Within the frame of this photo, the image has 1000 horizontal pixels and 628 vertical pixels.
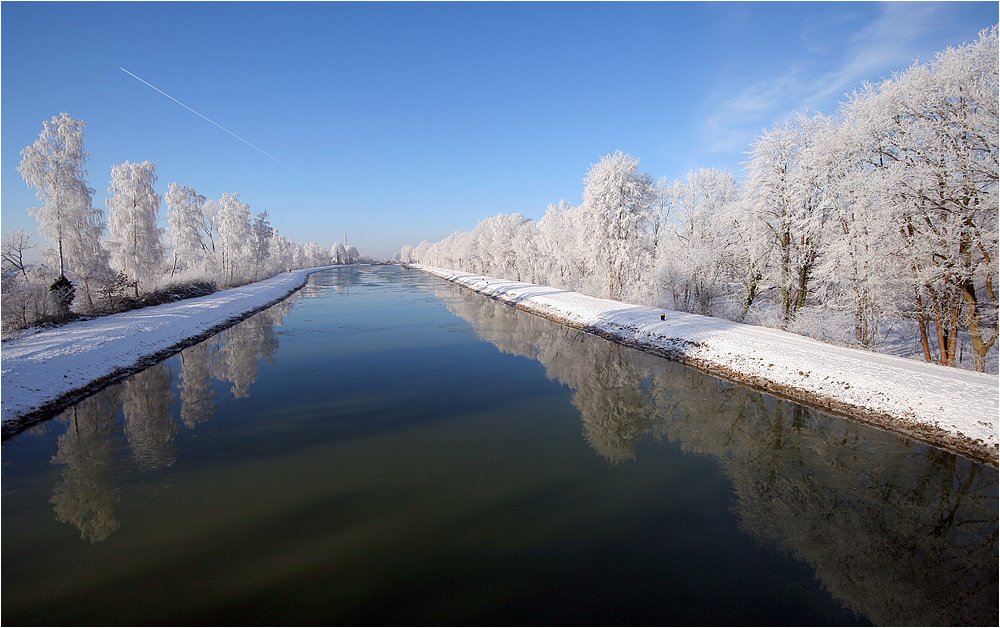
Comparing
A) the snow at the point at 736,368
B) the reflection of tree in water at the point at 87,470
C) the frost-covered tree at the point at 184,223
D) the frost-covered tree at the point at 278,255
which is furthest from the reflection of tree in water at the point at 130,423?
the frost-covered tree at the point at 278,255

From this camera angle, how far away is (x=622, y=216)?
109ft

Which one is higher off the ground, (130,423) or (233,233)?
(233,233)

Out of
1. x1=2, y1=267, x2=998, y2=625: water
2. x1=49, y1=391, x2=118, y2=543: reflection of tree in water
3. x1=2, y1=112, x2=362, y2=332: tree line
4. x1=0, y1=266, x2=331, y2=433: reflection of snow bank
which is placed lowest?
x1=49, y1=391, x2=118, y2=543: reflection of tree in water

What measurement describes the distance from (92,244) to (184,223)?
25.4 meters

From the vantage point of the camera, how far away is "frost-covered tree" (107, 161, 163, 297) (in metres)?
32.3

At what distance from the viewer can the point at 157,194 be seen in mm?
35438

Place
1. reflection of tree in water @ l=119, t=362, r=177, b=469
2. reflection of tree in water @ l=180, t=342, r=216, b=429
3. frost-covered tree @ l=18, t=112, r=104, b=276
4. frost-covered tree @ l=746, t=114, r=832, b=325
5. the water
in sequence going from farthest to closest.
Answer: frost-covered tree @ l=18, t=112, r=104, b=276
frost-covered tree @ l=746, t=114, r=832, b=325
reflection of tree in water @ l=180, t=342, r=216, b=429
reflection of tree in water @ l=119, t=362, r=177, b=469
the water

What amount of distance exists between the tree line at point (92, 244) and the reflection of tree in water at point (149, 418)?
9.06 metres

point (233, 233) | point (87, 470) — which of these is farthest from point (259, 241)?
point (87, 470)

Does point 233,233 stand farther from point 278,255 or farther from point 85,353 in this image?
point 85,353

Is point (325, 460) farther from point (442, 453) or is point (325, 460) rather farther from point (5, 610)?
point (5, 610)

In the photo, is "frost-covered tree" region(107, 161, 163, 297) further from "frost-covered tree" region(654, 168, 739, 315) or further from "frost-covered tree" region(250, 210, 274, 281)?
"frost-covered tree" region(654, 168, 739, 315)

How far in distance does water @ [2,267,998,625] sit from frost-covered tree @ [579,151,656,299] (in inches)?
876

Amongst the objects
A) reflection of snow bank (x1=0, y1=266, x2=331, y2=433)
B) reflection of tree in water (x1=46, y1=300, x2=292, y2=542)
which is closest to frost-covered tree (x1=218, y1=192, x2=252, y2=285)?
reflection of snow bank (x1=0, y1=266, x2=331, y2=433)
